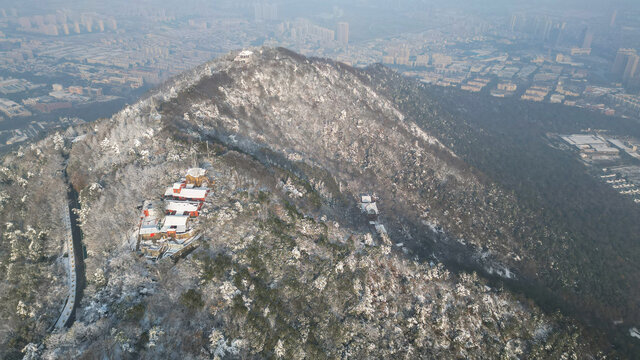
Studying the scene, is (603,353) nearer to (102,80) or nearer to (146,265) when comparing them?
(146,265)

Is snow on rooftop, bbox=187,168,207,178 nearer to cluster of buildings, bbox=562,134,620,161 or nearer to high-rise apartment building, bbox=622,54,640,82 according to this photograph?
cluster of buildings, bbox=562,134,620,161

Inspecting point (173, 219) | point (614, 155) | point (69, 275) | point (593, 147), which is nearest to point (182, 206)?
point (173, 219)

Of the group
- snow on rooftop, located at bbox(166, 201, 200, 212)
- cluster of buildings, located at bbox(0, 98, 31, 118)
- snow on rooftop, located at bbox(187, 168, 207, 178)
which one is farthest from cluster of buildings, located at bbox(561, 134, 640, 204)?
cluster of buildings, located at bbox(0, 98, 31, 118)

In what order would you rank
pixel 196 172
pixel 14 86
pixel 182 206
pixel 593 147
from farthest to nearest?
pixel 14 86, pixel 593 147, pixel 196 172, pixel 182 206

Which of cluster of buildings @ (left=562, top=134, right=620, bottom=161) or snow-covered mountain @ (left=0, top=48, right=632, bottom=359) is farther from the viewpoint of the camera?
cluster of buildings @ (left=562, top=134, right=620, bottom=161)

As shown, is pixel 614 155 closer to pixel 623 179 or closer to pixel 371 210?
pixel 623 179

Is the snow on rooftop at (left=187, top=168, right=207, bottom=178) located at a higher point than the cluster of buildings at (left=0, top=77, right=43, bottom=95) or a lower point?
higher
